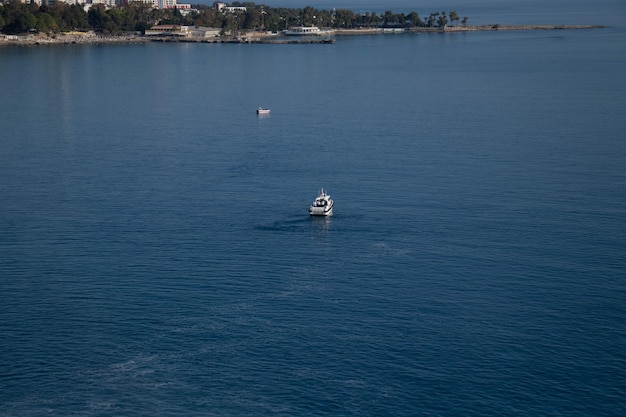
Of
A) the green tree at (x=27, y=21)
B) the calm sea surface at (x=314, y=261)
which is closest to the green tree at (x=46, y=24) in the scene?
the green tree at (x=27, y=21)

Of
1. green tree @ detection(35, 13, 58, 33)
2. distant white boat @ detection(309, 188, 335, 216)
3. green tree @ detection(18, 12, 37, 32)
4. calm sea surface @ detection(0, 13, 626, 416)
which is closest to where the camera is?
calm sea surface @ detection(0, 13, 626, 416)

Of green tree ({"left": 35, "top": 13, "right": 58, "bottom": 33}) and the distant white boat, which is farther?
green tree ({"left": 35, "top": 13, "right": 58, "bottom": 33})

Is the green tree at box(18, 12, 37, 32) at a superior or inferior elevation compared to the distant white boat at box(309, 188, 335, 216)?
superior

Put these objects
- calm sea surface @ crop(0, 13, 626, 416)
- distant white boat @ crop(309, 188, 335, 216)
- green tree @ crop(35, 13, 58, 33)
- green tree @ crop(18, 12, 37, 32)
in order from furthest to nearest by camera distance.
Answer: green tree @ crop(35, 13, 58, 33) → green tree @ crop(18, 12, 37, 32) → distant white boat @ crop(309, 188, 335, 216) → calm sea surface @ crop(0, 13, 626, 416)

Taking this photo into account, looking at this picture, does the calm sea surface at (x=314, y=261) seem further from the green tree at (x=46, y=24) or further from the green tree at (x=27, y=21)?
the green tree at (x=46, y=24)

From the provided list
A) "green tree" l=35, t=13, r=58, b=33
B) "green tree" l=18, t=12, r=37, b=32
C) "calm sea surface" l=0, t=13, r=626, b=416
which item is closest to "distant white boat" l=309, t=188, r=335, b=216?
"calm sea surface" l=0, t=13, r=626, b=416

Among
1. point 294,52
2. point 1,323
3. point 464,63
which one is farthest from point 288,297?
point 294,52

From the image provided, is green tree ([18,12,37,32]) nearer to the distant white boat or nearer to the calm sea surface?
the calm sea surface

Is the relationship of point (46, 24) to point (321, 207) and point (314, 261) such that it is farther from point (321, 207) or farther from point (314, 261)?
point (314, 261)

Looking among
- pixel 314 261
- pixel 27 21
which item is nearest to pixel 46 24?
pixel 27 21

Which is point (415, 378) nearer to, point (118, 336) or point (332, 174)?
point (118, 336)
